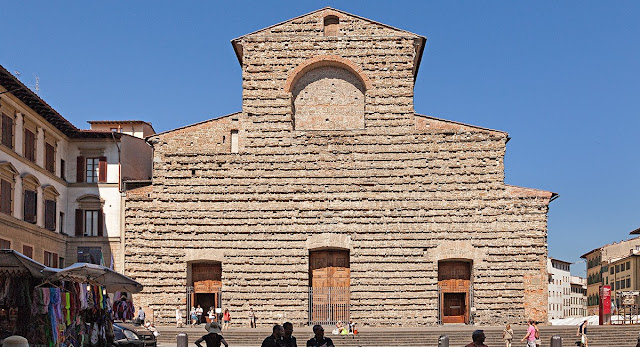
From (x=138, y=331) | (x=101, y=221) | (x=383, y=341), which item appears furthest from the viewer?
(x=101, y=221)

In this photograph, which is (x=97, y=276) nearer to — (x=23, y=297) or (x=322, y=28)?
(x=23, y=297)

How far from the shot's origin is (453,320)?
29703mm

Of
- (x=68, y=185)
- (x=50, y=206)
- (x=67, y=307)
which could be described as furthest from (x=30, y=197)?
(x=67, y=307)

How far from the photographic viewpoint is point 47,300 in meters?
14.3

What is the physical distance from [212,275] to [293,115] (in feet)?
21.2

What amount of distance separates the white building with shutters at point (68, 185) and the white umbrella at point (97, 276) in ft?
37.2

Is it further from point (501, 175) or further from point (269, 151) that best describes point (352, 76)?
point (501, 175)

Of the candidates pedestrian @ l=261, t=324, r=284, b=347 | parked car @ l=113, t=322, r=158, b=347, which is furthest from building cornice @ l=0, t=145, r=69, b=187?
pedestrian @ l=261, t=324, r=284, b=347

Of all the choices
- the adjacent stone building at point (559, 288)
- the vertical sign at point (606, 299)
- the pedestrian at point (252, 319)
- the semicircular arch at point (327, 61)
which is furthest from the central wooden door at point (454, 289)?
the adjacent stone building at point (559, 288)

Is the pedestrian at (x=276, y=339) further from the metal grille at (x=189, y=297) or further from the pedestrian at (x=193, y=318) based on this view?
the metal grille at (x=189, y=297)

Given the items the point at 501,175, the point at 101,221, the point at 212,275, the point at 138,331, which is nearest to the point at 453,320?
the point at 501,175

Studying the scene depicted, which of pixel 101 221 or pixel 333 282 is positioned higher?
pixel 101 221

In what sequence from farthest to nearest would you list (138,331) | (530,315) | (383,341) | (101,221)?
(101,221), (530,315), (383,341), (138,331)

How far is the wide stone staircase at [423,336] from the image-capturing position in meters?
26.2
